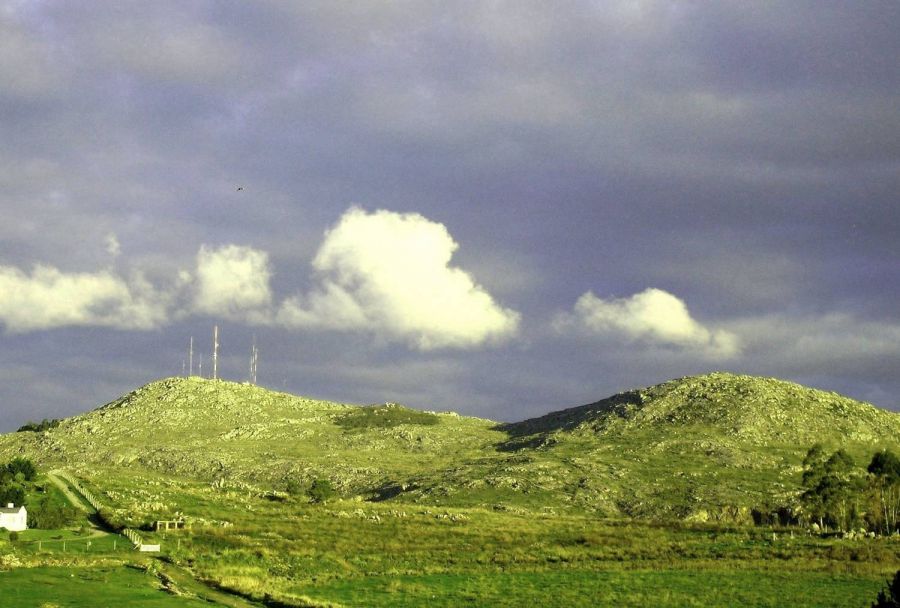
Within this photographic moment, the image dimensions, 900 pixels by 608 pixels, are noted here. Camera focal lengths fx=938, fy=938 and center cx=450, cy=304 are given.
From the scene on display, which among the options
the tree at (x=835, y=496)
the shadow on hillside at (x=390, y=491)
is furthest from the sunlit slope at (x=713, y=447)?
the shadow on hillside at (x=390, y=491)

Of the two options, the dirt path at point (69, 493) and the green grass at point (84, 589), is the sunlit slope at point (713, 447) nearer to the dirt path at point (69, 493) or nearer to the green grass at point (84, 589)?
the dirt path at point (69, 493)

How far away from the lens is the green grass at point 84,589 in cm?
4822

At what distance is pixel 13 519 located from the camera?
91.1 meters

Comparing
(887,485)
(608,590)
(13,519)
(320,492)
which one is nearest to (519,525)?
(320,492)

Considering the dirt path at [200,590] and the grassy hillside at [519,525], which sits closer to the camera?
the dirt path at [200,590]

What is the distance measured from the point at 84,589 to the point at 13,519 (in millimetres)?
43851

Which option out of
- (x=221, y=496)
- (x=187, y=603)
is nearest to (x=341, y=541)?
(x=187, y=603)

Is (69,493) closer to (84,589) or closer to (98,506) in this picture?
(98,506)

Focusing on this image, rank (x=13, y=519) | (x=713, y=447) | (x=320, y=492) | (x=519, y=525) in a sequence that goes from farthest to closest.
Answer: (x=713, y=447), (x=320, y=492), (x=519, y=525), (x=13, y=519)

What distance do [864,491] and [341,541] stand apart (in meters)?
73.5

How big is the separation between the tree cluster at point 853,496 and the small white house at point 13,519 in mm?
89238

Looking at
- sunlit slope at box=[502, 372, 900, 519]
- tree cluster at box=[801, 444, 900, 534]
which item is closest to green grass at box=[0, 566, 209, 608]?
tree cluster at box=[801, 444, 900, 534]

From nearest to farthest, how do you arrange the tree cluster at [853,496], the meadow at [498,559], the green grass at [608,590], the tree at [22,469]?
the green grass at [608,590], the meadow at [498,559], the tree cluster at [853,496], the tree at [22,469]

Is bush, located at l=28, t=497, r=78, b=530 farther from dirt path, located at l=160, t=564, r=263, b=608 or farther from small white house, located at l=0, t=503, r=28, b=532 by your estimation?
dirt path, located at l=160, t=564, r=263, b=608
